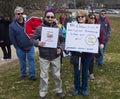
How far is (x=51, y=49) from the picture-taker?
22.8 ft

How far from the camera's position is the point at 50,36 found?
273 inches

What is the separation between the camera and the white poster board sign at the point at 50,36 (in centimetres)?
689

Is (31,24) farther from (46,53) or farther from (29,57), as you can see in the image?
(46,53)

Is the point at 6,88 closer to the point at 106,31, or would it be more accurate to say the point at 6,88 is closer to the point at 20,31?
the point at 20,31

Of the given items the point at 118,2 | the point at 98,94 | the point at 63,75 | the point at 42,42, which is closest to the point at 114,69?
the point at 63,75

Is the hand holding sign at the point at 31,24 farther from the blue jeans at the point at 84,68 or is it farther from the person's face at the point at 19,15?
the blue jeans at the point at 84,68

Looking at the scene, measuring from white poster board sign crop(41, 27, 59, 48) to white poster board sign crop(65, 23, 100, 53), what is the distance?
0.26 m

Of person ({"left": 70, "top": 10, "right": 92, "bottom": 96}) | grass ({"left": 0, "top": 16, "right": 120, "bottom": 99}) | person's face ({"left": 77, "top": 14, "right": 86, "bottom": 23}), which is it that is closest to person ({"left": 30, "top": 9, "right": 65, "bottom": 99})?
person ({"left": 70, "top": 10, "right": 92, "bottom": 96})

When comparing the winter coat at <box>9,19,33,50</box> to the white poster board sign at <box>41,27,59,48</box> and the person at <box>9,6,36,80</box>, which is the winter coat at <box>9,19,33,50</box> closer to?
the person at <box>9,6,36,80</box>

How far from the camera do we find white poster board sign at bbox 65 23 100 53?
696cm

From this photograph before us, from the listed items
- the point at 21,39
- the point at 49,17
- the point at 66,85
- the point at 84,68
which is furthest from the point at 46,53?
the point at 21,39

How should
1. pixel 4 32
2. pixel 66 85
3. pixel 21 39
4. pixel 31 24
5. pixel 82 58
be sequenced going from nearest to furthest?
pixel 82 58, pixel 31 24, pixel 66 85, pixel 21 39, pixel 4 32

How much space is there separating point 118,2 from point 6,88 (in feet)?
377

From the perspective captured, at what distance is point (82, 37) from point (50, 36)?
2.17 feet
